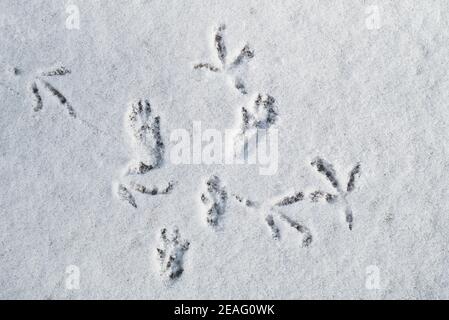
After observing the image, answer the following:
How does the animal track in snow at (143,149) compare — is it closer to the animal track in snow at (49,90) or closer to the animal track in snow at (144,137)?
the animal track in snow at (144,137)

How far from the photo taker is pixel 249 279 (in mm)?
1347

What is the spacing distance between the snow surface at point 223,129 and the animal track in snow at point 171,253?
0.04 feet

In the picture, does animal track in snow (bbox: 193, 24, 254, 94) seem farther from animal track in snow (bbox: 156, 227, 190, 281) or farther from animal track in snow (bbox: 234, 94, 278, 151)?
animal track in snow (bbox: 156, 227, 190, 281)

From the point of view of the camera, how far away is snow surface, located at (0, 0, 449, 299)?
1.35 meters

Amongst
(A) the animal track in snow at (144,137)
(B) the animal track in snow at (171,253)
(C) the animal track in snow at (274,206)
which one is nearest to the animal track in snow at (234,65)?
(A) the animal track in snow at (144,137)

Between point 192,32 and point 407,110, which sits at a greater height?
point 192,32

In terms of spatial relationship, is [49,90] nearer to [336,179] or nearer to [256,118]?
[256,118]

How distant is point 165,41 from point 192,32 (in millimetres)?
68

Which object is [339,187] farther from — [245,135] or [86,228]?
[86,228]

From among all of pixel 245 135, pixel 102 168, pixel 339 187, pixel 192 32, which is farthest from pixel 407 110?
pixel 102 168

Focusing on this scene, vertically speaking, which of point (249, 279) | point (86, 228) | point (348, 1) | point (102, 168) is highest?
point (348, 1)

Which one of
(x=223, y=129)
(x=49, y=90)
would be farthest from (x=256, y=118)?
(x=49, y=90)

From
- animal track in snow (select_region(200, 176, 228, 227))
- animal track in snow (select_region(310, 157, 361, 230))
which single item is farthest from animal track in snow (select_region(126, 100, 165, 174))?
animal track in snow (select_region(310, 157, 361, 230))

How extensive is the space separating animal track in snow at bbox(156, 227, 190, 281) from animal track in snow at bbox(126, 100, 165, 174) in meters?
0.16
